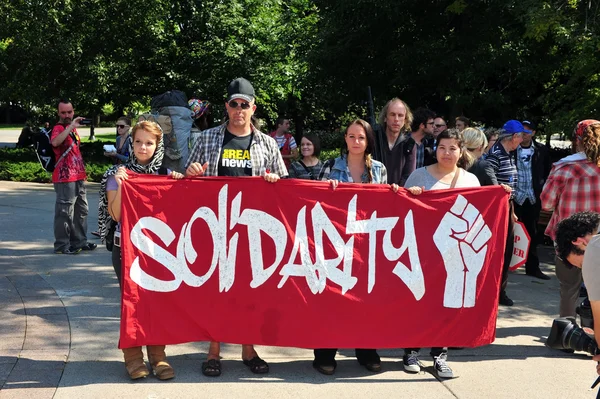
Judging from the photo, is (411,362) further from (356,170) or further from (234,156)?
(234,156)

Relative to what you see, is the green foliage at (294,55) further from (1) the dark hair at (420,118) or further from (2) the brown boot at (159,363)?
(2) the brown boot at (159,363)

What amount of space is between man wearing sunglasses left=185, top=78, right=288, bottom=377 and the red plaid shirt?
2444 millimetres

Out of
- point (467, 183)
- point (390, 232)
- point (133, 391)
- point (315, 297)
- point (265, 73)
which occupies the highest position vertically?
point (265, 73)

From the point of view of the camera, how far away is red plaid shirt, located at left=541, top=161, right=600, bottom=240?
5629 mm

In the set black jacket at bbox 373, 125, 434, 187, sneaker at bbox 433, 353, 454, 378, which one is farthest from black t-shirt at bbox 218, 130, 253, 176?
sneaker at bbox 433, 353, 454, 378

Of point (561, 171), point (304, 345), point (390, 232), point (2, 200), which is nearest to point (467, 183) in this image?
point (390, 232)

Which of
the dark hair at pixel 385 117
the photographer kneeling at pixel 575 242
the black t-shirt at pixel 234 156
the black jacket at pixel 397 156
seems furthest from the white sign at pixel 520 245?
the photographer kneeling at pixel 575 242

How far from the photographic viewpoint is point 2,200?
502 inches

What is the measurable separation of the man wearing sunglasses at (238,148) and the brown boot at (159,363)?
35 centimetres

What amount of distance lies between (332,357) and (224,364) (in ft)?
2.56

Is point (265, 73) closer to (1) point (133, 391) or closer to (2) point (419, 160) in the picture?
(2) point (419, 160)

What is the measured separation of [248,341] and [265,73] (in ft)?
47.6

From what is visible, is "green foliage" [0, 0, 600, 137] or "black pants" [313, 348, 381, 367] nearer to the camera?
"black pants" [313, 348, 381, 367]

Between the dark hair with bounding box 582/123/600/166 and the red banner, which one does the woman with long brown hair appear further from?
the dark hair with bounding box 582/123/600/166
